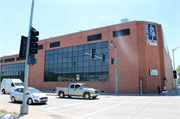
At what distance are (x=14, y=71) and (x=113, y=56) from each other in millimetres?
36502

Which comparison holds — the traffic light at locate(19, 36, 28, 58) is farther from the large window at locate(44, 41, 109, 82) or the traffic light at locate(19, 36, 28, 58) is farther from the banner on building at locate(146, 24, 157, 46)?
the banner on building at locate(146, 24, 157, 46)

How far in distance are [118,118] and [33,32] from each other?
698 cm

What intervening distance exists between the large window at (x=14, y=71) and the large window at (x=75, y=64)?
40.1 ft

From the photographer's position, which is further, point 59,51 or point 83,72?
point 59,51

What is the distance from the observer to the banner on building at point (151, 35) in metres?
28.5

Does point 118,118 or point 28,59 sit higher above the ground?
point 28,59

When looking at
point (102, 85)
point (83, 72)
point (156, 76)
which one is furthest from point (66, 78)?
point (156, 76)

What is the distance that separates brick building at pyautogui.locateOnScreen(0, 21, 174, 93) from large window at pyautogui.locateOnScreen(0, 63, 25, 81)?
1282 cm

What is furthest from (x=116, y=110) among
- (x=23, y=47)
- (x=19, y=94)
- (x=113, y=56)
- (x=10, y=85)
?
(x=10, y=85)

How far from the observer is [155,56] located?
1111 inches

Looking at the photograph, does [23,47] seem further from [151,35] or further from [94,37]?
[151,35]

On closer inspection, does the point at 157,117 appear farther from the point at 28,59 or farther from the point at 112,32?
the point at 112,32

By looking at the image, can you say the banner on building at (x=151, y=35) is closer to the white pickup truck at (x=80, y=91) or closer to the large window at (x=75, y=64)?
the large window at (x=75, y=64)

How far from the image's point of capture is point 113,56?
29203mm
